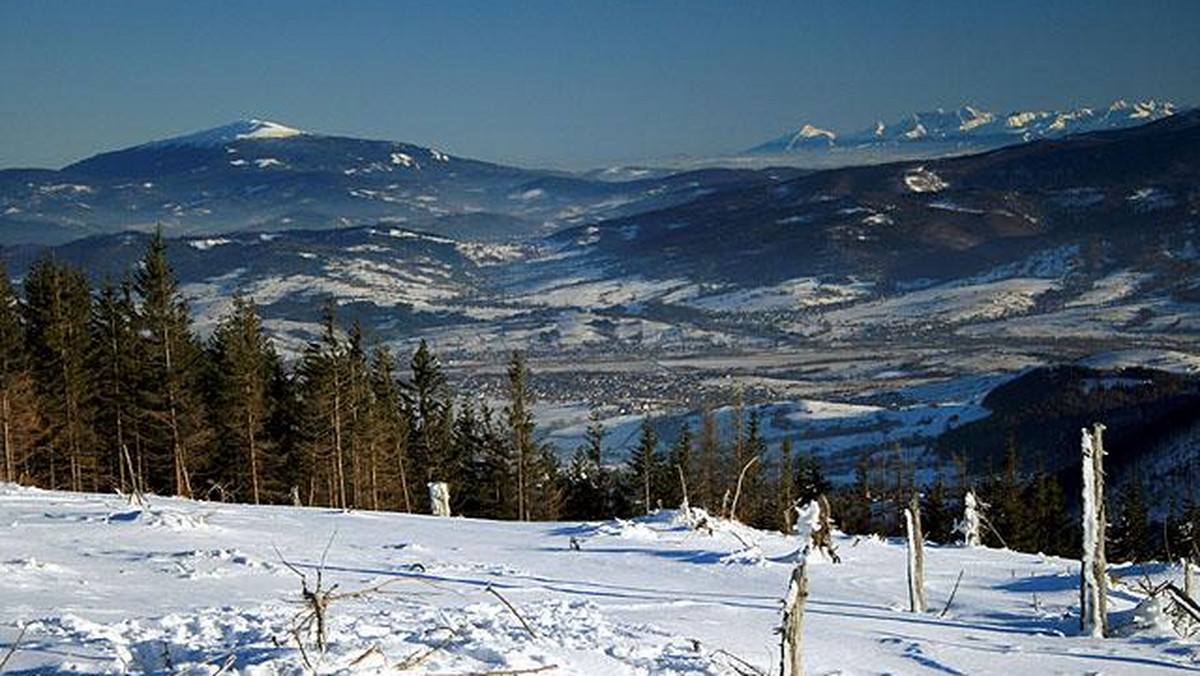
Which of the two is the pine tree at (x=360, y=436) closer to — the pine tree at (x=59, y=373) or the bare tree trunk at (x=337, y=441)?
the bare tree trunk at (x=337, y=441)

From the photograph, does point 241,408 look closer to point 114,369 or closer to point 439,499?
point 114,369

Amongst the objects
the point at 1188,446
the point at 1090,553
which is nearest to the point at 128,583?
the point at 1090,553

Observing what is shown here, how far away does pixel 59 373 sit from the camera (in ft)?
109

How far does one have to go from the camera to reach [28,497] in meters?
12.1

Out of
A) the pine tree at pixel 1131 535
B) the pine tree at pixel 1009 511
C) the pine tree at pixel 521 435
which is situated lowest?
the pine tree at pixel 1131 535

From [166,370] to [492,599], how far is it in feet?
87.6

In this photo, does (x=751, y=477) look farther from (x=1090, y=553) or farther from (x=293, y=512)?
(x=1090, y=553)

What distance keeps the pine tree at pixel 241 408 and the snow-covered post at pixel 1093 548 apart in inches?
1063

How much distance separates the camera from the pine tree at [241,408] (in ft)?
108

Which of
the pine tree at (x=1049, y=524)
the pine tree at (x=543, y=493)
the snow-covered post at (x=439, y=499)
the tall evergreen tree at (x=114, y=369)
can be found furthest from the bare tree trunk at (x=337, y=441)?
the pine tree at (x=1049, y=524)

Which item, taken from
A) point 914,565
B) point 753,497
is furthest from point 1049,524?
point 914,565

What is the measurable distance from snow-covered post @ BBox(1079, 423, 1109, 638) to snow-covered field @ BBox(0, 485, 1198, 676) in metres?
0.26

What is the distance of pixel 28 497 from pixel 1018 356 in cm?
19616

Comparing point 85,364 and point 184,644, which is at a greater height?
point 85,364
